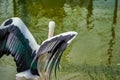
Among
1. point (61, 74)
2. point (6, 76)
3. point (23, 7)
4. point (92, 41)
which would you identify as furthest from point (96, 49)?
point (23, 7)

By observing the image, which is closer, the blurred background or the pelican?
the pelican

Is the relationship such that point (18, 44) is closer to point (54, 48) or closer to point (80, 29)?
point (54, 48)

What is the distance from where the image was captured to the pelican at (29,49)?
211 centimetres

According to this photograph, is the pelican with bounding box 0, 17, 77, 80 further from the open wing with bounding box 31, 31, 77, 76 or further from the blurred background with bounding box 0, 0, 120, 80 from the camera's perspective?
the blurred background with bounding box 0, 0, 120, 80

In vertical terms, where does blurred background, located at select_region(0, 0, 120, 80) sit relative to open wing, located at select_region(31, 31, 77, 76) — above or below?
below

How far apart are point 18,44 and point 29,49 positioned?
67 mm

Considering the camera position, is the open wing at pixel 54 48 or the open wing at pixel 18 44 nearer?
the open wing at pixel 54 48

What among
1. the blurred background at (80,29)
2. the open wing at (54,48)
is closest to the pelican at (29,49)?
the open wing at (54,48)

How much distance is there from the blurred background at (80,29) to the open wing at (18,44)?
36.3 inches

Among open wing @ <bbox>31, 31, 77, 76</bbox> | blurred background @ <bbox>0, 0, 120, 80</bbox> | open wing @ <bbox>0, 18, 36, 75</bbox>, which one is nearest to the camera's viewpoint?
open wing @ <bbox>31, 31, 77, 76</bbox>

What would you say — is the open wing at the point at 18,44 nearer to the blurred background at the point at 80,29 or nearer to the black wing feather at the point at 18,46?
the black wing feather at the point at 18,46

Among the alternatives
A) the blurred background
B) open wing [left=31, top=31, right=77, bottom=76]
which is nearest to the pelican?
open wing [left=31, top=31, right=77, bottom=76]

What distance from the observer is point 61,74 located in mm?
3330

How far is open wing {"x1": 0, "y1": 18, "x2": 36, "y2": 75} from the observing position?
7.22ft
